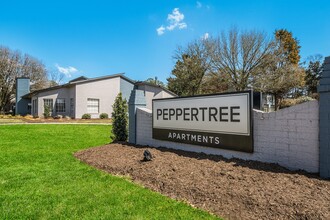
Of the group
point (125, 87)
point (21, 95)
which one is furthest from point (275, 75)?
point (21, 95)

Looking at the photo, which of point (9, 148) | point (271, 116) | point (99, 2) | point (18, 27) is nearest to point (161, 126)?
point (271, 116)

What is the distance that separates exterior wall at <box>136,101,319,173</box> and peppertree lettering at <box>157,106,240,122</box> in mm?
500

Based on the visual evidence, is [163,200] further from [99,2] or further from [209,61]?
[209,61]

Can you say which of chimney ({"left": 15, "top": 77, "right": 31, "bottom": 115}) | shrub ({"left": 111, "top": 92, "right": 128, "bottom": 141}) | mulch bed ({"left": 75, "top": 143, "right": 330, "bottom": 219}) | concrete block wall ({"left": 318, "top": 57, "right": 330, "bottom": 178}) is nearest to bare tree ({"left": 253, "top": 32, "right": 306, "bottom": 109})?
shrub ({"left": 111, "top": 92, "right": 128, "bottom": 141})

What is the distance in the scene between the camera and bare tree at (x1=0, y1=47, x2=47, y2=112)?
3400 cm

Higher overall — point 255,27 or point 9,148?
point 255,27

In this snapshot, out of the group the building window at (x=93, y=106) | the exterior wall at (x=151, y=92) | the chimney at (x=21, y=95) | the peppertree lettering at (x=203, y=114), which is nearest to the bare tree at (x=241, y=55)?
the exterior wall at (x=151, y=92)

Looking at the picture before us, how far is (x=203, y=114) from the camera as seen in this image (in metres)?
5.66

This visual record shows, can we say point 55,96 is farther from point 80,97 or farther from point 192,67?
point 192,67

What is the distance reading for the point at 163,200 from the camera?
137 inches

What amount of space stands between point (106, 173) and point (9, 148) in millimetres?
5075

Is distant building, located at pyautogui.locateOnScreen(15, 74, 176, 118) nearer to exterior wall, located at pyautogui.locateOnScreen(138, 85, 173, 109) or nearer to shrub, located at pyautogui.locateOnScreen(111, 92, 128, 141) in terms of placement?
exterior wall, located at pyautogui.locateOnScreen(138, 85, 173, 109)

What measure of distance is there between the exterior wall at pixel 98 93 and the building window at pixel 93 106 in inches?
12.5

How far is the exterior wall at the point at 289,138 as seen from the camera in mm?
3924
